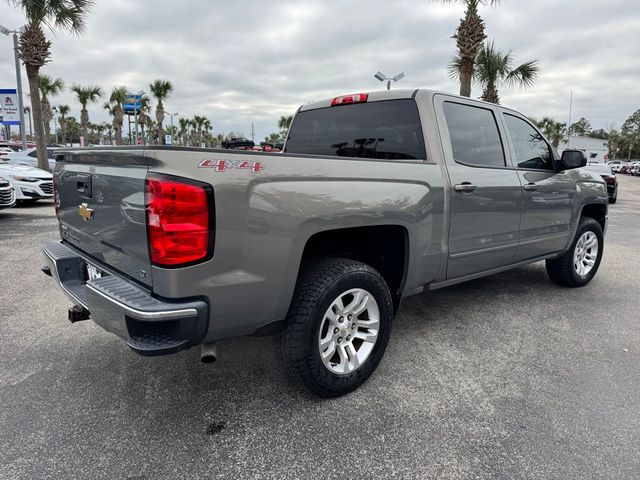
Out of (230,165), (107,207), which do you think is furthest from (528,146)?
(107,207)

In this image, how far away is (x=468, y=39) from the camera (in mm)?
13992

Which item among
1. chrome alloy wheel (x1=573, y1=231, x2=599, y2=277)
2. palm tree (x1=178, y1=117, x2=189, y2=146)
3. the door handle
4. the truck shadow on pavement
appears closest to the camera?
the truck shadow on pavement

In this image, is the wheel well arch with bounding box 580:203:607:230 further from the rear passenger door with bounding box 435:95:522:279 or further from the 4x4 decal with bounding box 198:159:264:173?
the 4x4 decal with bounding box 198:159:264:173

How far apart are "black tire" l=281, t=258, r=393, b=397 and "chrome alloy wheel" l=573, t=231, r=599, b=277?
10.8 ft

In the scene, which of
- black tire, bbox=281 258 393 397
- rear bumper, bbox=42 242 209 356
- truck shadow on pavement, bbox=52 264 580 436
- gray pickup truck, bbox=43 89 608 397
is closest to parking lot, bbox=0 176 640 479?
truck shadow on pavement, bbox=52 264 580 436

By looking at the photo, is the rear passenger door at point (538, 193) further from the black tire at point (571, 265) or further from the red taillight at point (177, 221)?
the red taillight at point (177, 221)

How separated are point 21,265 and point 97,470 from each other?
4.59 metres

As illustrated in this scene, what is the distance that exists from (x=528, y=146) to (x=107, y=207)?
3.64 metres

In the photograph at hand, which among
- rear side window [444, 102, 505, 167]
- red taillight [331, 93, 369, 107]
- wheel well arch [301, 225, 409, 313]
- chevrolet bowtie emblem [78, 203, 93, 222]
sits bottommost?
wheel well arch [301, 225, 409, 313]

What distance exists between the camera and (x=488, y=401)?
8.70 feet

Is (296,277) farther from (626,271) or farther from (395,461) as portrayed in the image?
(626,271)

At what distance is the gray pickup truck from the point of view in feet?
6.54

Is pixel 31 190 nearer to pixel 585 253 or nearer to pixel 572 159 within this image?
pixel 572 159

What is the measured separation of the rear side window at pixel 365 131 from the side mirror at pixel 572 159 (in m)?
1.89
